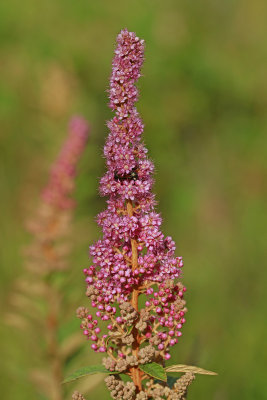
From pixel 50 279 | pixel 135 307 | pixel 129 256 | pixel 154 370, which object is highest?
pixel 50 279

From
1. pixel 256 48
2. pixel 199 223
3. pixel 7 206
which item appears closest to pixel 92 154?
pixel 7 206

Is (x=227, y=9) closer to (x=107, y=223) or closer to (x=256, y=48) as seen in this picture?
(x=256, y=48)

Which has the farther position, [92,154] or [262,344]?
[92,154]

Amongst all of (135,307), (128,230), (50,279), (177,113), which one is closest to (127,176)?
(128,230)

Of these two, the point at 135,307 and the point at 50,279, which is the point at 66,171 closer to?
the point at 50,279

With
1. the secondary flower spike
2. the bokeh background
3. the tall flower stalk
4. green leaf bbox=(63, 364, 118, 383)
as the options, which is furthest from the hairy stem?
the bokeh background

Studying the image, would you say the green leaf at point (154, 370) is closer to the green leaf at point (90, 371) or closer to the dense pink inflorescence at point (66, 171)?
the green leaf at point (90, 371)

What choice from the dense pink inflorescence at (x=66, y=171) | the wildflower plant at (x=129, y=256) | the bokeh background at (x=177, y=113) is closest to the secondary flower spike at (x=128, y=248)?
the wildflower plant at (x=129, y=256)
